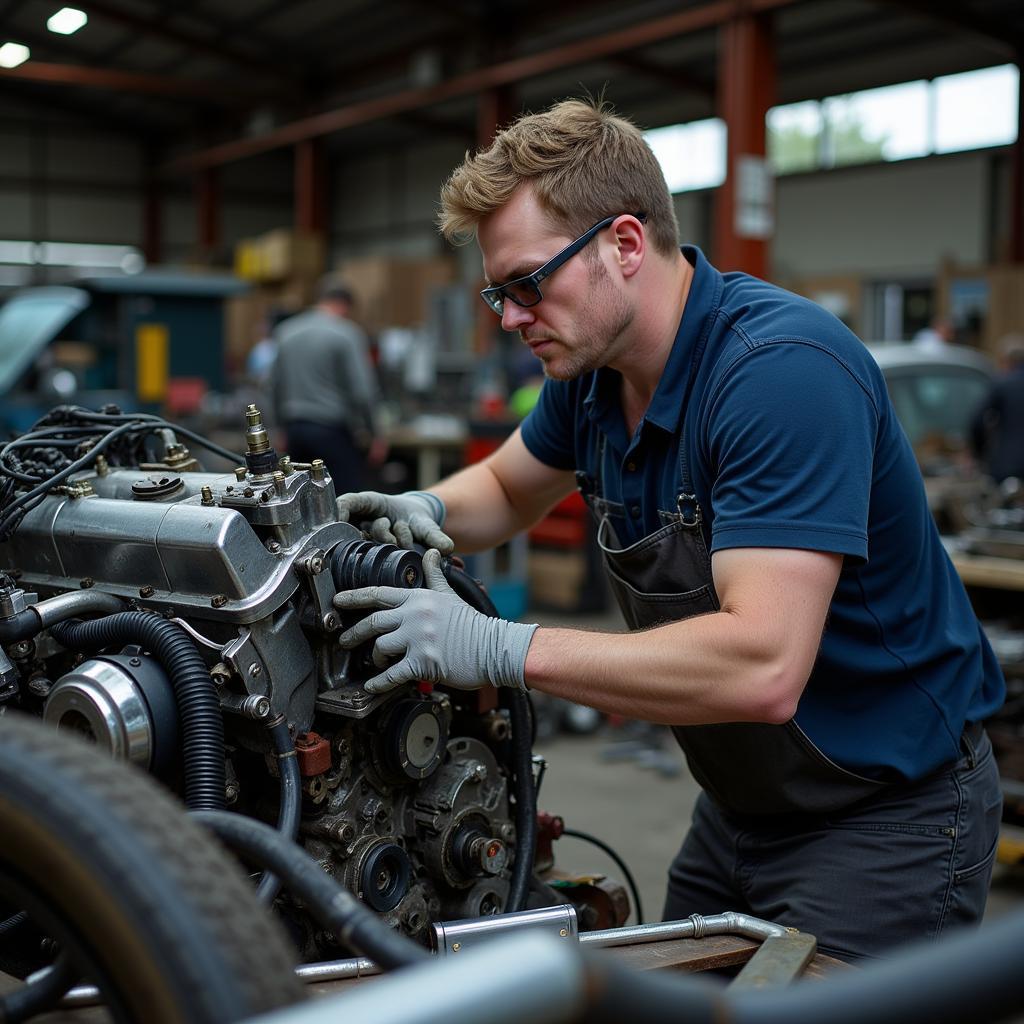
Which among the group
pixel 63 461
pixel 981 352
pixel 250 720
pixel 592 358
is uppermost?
pixel 981 352

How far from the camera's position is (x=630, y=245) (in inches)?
58.6

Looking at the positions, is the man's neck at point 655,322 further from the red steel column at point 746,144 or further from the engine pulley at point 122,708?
the red steel column at point 746,144

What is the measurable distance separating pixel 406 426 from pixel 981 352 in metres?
5.02

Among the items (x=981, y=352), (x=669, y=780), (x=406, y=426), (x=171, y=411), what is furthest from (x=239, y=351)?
(x=669, y=780)

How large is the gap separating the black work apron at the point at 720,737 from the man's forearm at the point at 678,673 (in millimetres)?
188

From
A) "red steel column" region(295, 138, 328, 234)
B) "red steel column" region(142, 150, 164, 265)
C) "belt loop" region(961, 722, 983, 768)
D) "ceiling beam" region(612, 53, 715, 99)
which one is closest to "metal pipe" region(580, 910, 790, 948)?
"belt loop" region(961, 722, 983, 768)

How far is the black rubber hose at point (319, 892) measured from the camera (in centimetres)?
79

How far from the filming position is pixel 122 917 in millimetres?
681

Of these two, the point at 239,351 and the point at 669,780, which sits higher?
the point at 239,351

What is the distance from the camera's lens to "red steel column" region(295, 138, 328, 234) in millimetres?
12633

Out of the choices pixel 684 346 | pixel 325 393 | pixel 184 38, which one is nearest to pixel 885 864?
pixel 684 346

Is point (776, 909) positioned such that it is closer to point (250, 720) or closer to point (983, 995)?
point (250, 720)

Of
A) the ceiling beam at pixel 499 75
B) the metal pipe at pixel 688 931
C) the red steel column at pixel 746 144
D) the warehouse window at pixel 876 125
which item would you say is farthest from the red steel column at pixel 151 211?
the metal pipe at pixel 688 931

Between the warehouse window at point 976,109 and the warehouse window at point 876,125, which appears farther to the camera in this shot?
the warehouse window at point 876,125
